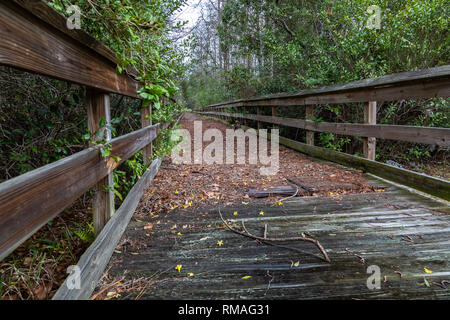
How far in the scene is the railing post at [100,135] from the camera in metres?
1.90

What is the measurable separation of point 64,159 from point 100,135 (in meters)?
0.50

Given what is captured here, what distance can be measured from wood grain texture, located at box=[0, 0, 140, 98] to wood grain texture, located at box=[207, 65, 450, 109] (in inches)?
114

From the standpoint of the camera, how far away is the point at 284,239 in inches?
84.6

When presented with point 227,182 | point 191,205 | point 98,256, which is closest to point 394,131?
point 227,182

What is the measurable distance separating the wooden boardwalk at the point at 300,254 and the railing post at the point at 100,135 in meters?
0.28

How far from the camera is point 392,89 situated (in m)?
3.34

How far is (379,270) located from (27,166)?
100 inches

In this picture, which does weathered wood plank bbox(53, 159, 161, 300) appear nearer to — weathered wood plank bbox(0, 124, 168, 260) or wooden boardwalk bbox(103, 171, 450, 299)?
wooden boardwalk bbox(103, 171, 450, 299)

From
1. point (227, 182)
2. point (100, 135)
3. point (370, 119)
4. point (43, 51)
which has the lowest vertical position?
point (227, 182)

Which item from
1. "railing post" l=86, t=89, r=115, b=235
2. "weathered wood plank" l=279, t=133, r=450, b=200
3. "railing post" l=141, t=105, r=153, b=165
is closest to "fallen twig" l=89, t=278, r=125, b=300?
"railing post" l=86, t=89, r=115, b=235

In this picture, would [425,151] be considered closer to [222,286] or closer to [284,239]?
[284,239]

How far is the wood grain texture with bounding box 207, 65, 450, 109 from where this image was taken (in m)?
2.66

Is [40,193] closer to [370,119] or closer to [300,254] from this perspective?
[300,254]

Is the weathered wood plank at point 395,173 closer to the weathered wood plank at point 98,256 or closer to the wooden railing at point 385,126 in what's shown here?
the wooden railing at point 385,126
